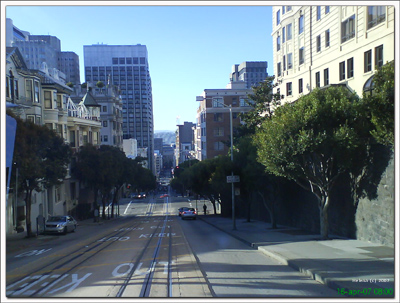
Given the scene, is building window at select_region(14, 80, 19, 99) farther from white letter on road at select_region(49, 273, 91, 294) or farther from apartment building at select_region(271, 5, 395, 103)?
white letter on road at select_region(49, 273, 91, 294)

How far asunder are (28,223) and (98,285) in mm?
17518

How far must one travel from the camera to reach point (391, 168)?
14.6 m

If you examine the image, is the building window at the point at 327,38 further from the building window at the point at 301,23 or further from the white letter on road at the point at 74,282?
the white letter on road at the point at 74,282

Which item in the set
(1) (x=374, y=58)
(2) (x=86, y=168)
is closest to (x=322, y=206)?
(1) (x=374, y=58)

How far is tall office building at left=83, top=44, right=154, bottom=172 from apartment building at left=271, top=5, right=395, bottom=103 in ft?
142

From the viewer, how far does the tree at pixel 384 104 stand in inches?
501

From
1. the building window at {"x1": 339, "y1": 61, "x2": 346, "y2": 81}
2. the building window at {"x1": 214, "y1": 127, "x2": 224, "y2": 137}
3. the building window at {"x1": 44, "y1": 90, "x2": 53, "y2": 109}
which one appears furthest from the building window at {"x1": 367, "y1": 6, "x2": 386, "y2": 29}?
the building window at {"x1": 214, "y1": 127, "x2": 224, "y2": 137}

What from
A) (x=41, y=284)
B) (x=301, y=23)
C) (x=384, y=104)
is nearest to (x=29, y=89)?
(x=301, y=23)

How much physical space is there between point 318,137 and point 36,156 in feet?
52.5

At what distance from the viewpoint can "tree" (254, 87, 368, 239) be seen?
52.7 ft

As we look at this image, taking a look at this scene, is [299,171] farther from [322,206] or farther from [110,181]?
[110,181]

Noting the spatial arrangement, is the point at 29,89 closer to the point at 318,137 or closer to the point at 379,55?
the point at 318,137

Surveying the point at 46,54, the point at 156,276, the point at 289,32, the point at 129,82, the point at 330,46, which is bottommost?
the point at 156,276

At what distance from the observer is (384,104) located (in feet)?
42.7
